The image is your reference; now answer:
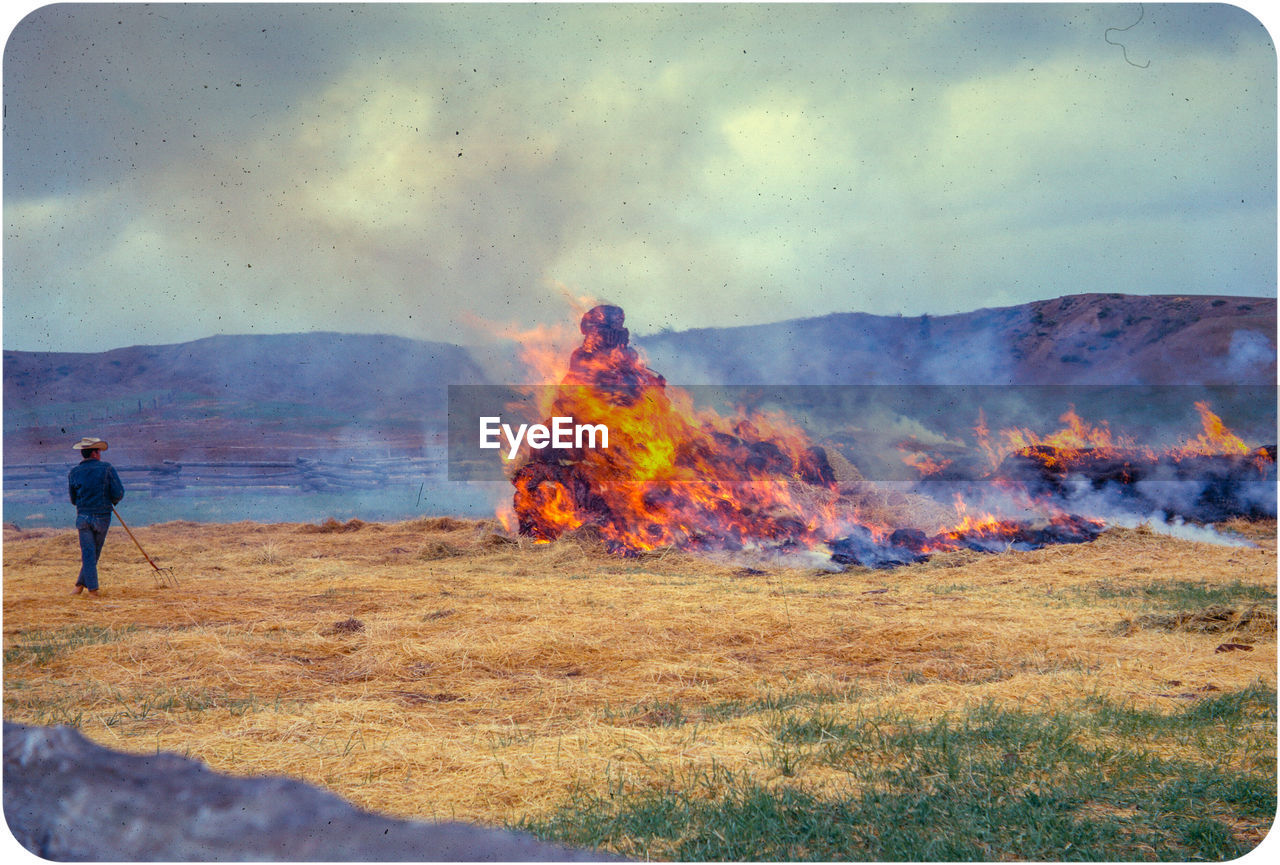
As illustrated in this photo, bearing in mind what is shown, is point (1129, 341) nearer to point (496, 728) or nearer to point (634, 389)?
point (634, 389)

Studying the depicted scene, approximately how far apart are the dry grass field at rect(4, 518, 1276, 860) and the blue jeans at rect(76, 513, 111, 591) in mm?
402

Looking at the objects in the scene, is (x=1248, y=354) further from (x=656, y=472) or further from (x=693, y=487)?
(x=656, y=472)

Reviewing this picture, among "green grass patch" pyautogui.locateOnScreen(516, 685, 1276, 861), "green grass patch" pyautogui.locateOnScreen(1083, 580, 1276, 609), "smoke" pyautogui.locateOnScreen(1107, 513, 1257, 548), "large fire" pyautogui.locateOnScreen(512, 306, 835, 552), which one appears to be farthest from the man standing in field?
"smoke" pyautogui.locateOnScreen(1107, 513, 1257, 548)

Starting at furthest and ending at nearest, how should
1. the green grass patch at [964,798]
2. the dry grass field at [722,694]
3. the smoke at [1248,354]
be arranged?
1. the smoke at [1248,354]
2. the dry grass field at [722,694]
3. the green grass patch at [964,798]

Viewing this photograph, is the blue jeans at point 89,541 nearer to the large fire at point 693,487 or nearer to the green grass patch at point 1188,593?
the large fire at point 693,487

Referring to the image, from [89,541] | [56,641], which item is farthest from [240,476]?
[56,641]

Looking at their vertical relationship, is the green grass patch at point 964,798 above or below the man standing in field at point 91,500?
below

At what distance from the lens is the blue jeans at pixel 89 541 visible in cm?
1281

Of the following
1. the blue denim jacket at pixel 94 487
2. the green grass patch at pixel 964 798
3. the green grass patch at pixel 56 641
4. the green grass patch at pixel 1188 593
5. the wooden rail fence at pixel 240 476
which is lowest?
the green grass patch at pixel 1188 593

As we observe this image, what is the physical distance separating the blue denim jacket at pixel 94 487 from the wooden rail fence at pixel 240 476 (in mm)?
14059

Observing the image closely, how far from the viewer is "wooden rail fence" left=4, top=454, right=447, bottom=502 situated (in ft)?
84.1

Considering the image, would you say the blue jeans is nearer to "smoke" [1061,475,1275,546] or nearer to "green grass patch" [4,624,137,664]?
"green grass patch" [4,624,137,664]

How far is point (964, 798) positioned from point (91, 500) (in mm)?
12161

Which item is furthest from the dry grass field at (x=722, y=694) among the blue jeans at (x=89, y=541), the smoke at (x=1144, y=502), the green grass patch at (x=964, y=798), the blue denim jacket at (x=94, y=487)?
the smoke at (x=1144, y=502)
